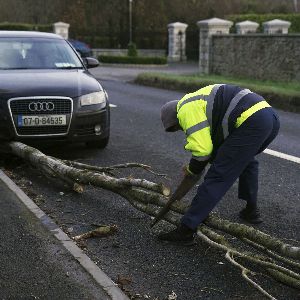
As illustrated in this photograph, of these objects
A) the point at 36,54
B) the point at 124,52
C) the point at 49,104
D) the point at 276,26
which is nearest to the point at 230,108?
the point at 49,104

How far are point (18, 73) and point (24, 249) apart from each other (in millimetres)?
3962

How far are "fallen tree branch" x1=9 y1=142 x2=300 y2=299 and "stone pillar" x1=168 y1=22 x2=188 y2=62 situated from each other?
111 feet

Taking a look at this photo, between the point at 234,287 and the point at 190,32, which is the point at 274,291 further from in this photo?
the point at 190,32

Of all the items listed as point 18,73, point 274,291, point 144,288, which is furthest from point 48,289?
point 18,73

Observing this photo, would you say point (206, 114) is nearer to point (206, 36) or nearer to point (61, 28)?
point (206, 36)

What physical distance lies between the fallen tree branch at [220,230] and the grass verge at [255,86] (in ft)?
26.6

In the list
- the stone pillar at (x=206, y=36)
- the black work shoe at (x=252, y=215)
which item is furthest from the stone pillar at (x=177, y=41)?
the black work shoe at (x=252, y=215)

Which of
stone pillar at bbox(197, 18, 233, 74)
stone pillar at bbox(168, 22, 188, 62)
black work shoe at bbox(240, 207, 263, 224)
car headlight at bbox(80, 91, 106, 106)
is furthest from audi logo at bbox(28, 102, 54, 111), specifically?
stone pillar at bbox(168, 22, 188, 62)

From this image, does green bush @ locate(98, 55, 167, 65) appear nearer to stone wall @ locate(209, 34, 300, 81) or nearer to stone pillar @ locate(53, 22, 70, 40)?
stone pillar @ locate(53, 22, 70, 40)

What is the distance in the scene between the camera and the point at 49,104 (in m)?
7.26

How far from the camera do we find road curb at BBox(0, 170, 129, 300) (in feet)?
12.3

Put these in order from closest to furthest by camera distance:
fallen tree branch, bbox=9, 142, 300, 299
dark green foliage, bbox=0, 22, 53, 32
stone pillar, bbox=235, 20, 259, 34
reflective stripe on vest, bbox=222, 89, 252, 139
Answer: fallen tree branch, bbox=9, 142, 300, 299 < reflective stripe on vest, bbox=222, 89, 252, 139 < stone pillar, bbox=235, 20, 259, 34 < dark green foliage, bbox=0, 22, 53, 32

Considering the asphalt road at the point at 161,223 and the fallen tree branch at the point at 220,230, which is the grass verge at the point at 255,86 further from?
the fallen tree branch at the point at 220,230

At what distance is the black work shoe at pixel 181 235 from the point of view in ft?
14.8
